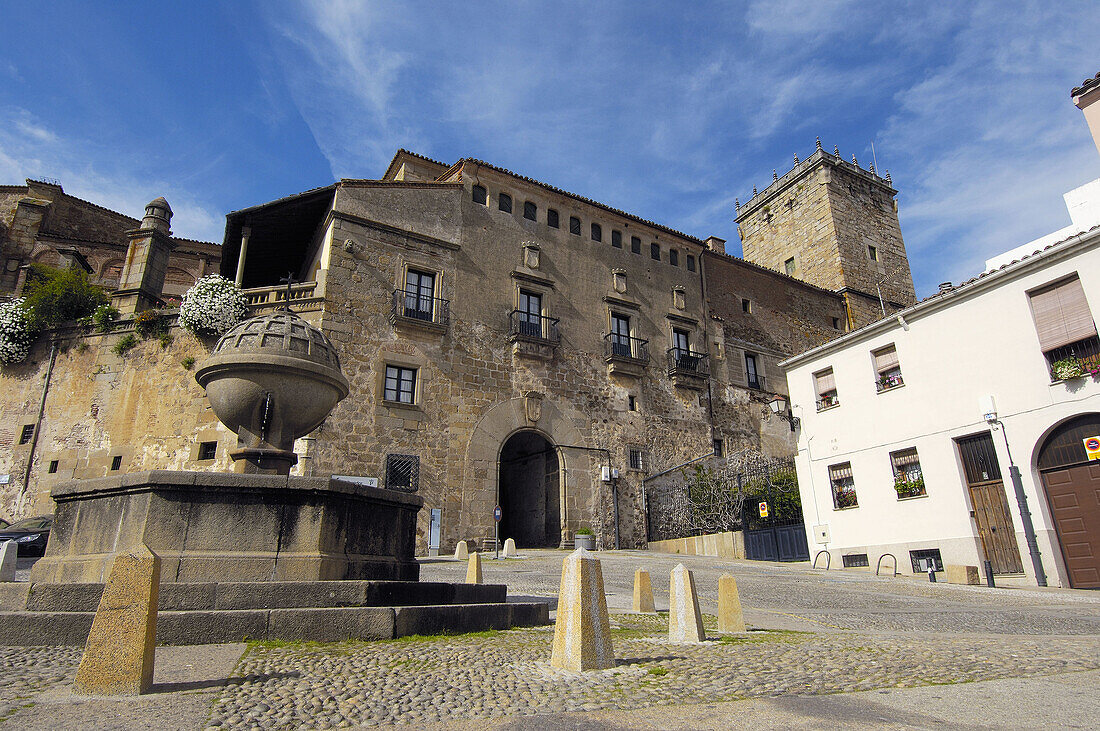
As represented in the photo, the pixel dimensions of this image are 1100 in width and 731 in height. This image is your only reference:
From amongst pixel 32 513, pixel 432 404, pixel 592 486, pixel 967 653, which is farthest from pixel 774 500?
pixel 32 513

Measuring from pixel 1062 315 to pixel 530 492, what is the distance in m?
17.2

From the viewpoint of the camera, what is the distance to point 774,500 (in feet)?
61.8

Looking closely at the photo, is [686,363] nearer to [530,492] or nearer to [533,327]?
[533,327]

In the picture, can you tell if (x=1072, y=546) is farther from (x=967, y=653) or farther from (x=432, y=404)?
(x=432, y=404)

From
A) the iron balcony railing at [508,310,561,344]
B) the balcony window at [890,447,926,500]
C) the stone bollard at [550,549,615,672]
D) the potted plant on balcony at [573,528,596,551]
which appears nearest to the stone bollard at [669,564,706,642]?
the stone bollard at [550,549,615,672]

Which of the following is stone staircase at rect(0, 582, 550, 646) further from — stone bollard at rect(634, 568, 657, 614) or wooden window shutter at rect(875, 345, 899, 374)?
wooden window shutter at rect(875, 345, 899, 374)

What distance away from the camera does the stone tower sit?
36094mm

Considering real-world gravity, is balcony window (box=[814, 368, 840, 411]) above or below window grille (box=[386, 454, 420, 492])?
above

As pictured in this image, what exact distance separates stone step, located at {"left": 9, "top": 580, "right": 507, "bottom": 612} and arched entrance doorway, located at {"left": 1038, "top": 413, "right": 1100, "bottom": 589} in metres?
13.7

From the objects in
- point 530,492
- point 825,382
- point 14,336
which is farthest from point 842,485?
point 14,336

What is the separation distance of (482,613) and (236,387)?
12.4 feet

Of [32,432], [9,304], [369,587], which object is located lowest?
[369,587]

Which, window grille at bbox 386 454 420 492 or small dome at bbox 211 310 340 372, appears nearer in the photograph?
small dome at bbox 211 310 340 372

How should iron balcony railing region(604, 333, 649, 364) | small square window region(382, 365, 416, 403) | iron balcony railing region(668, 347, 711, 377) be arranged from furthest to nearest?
iron balcony railing region(668, 347, 711, 377)
iron balcony railing region(604, 333, 649, 364)
small square window region(382, 365, 416, 403)
